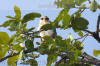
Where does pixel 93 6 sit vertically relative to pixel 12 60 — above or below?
above

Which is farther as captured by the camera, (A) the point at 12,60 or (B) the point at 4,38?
(A) the point at 12,60

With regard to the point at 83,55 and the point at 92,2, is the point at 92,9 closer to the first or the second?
the point at 92,2

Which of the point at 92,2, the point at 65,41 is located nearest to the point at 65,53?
the point at 65,41

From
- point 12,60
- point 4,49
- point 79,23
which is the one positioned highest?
point 79,23

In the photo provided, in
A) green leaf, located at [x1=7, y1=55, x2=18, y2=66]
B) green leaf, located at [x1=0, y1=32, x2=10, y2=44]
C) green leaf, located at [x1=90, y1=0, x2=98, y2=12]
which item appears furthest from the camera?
green leaf, located at [x1=7, y1=55, x2=18, y2=66]

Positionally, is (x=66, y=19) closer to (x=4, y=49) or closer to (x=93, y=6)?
(x=93, y=6)

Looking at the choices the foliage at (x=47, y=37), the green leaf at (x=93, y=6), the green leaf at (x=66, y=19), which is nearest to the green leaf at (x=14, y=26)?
the foliage at (x=47, y=37)

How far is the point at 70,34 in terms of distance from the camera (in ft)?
6.60

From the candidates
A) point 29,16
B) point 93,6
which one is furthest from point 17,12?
point 93,6

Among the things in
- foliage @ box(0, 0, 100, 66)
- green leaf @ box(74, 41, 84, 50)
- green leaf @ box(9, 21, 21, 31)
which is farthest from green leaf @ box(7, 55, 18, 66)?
green leaf @ box(74, 41, 84, 50)

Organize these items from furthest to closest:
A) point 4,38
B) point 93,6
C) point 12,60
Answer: point 12,60, point 4,38, point 93,6

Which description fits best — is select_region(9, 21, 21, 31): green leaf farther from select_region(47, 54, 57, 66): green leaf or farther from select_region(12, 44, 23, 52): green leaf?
select_region(47, 54, 57, 66): green leaf

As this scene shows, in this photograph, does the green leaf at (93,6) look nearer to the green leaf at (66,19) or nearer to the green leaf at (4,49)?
the green leaf at (66,19)

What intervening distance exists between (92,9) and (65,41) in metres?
0.27
